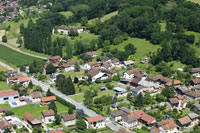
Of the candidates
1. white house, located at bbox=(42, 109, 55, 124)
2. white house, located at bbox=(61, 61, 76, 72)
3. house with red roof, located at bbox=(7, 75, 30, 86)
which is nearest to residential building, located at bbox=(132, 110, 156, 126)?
white house, located at bbox=(42, 109, 55, 124)

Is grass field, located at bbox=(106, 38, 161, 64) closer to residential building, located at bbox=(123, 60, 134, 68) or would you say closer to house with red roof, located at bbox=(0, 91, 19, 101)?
residential building, located at bbox=(123, 60, 134, 68)

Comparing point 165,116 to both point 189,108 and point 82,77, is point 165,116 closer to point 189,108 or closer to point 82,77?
point 189,108

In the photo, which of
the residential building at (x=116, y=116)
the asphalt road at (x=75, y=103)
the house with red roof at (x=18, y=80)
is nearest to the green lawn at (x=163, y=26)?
the asphalt road at (x=75, y=103)

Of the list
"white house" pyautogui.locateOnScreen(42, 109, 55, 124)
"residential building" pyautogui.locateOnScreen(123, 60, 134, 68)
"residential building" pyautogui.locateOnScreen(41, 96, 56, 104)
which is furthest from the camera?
"residential building" pyautogui.locateOnScreen(123, 60, 134, 68)

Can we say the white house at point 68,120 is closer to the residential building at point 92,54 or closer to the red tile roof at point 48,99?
the red tile roof at point 48,99

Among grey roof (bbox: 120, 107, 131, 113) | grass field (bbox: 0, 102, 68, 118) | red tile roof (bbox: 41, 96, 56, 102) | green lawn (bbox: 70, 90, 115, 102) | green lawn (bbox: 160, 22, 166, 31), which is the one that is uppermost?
green lawn (bbox: 160, 22, 166, 31)

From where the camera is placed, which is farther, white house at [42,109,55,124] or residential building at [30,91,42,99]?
residential building at [30,91,42,99]

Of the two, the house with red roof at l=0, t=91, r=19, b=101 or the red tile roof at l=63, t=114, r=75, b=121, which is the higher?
the red tile roof at l=63, t=114, r=75, b=121

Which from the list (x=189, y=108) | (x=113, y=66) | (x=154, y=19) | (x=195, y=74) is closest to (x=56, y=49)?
(x=113, y=66)
